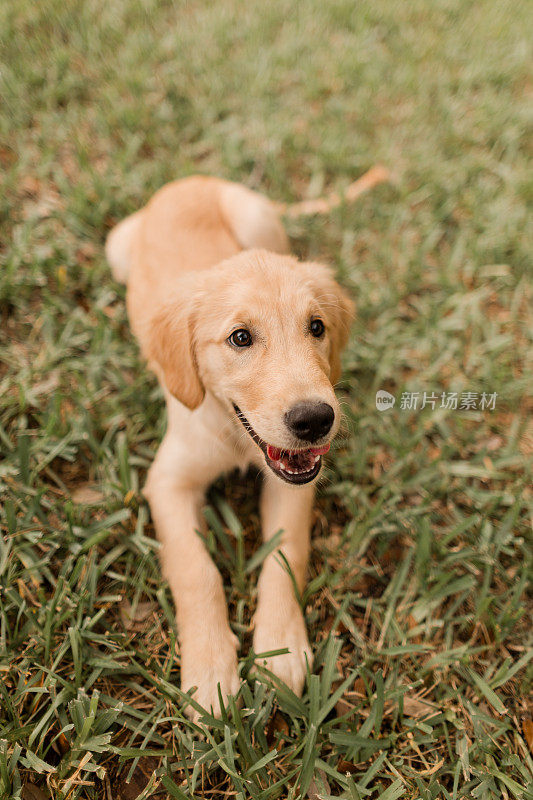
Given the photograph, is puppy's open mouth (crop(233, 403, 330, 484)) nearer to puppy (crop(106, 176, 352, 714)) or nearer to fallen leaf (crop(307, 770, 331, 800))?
puppy (crop(106, 176, 352, 714))

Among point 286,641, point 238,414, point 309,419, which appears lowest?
point 286,641

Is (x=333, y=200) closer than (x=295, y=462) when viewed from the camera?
No

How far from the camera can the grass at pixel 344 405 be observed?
1.87m

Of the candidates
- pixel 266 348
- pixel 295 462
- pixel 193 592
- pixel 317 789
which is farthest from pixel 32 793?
pixel 266 348

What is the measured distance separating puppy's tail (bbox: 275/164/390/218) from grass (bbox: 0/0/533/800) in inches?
3.9

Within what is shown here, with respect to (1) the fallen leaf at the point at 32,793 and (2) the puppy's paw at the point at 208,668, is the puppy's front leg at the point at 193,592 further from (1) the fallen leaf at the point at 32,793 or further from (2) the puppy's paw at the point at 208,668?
(1) the fallen leaf at the point at 32,793

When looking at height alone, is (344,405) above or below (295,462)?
below

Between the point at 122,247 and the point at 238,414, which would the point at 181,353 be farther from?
the point at 122,247

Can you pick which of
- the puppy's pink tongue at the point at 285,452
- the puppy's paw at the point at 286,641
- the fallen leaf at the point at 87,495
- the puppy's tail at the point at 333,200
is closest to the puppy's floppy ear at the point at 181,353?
the puppy's pink tongue at the point at 285,452

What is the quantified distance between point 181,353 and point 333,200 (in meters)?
2.11

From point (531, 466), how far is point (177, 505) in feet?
5.78

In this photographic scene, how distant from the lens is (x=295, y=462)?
1.97 meters

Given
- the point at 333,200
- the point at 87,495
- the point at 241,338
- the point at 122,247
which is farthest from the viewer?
the point at 333,200

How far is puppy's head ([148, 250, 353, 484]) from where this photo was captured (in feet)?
5.80
